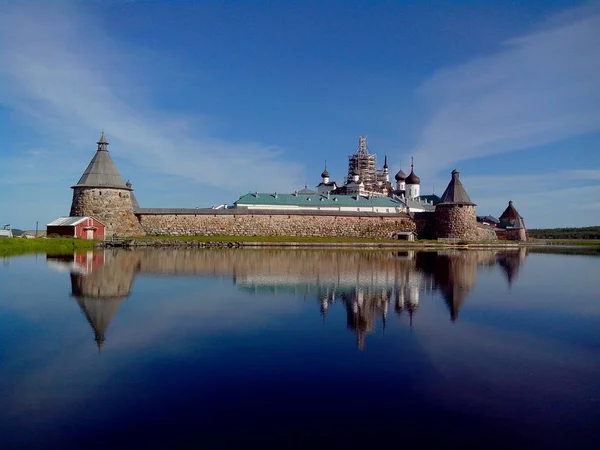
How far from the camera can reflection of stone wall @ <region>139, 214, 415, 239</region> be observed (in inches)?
1567

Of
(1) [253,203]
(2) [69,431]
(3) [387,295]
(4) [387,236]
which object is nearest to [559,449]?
(2) [69,431]

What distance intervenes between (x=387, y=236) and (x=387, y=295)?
32.8 m

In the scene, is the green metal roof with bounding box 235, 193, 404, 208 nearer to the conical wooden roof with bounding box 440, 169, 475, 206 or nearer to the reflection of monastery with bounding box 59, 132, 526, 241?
the reflection of monastery with bounding box 59, 132, 526, 241

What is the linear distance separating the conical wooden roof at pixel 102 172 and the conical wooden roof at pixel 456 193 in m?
27.7

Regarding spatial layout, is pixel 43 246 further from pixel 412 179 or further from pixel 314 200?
pixel 412 179

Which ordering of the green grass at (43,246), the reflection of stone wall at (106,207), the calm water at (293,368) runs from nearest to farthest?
the calm water at (293,368) → the green grass at (43,246) → the reflection of stone wall at (106,207)

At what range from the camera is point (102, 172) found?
123 feet

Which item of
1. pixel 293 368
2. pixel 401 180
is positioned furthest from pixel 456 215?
pixel 293 368

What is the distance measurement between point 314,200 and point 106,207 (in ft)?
67.5

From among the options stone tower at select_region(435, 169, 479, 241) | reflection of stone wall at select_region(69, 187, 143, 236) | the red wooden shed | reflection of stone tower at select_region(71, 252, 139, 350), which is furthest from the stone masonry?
reflection of stone tower at select_region(71, 252, 139, 350)

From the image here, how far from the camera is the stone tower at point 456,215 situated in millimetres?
43406

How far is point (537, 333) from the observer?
27.8 ft

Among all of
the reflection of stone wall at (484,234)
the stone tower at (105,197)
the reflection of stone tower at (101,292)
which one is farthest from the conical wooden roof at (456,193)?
the reflection of stone tower at (101,292)

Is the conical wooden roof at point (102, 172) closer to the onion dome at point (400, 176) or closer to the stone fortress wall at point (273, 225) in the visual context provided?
the stone fortress wall at point (273, 225)
